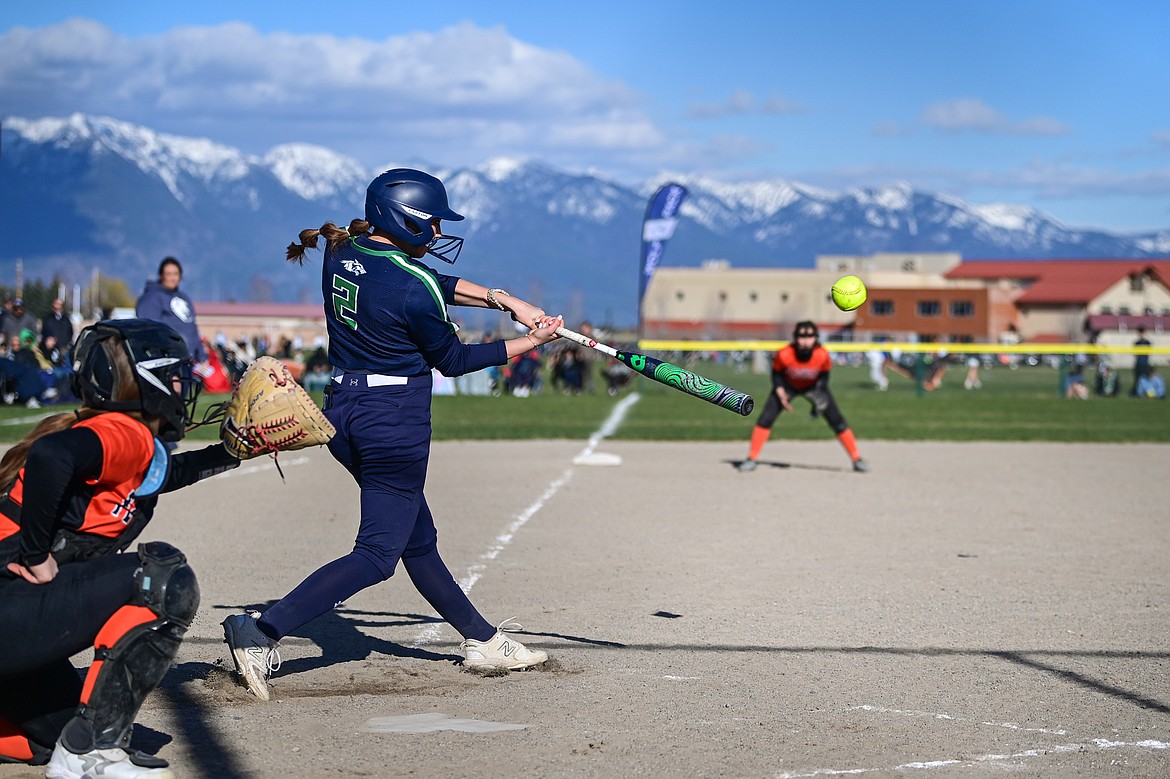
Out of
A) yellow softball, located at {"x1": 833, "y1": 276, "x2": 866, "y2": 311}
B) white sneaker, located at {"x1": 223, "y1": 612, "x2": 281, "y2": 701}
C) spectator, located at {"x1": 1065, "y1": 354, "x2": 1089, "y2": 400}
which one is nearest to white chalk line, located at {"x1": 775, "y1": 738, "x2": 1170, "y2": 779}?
white sneaker, located at {"x1": 223, "y1": 612, "x2": 281, "y2": 701}

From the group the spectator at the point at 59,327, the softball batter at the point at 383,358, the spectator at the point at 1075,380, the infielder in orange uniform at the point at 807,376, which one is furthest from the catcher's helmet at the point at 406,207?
the spectator at the point at 1075,380

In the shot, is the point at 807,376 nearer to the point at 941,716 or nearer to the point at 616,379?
the point at 941,716

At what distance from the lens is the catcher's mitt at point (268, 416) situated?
4.98m

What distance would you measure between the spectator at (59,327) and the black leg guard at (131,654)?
77.0 ft

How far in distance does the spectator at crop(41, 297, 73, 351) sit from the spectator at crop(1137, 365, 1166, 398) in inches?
1056

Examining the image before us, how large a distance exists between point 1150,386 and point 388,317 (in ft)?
110

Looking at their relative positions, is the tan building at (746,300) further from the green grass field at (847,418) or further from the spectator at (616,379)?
the green grass field at (847,418)

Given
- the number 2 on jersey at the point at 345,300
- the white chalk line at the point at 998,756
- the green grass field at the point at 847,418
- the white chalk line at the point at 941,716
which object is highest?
the number 2 on jersey at the point at 345,300

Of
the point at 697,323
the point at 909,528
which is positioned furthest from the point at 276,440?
the point at 697,323

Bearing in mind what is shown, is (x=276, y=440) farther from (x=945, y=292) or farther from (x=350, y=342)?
(x=945, y=292)

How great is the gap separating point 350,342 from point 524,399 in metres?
23.9

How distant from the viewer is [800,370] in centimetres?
1481

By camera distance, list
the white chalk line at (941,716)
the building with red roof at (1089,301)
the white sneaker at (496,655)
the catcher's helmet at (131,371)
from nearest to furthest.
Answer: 1. the catcher's helmet at (131,371)
2. the white chalk line at (941,716)
3. the white sneaker at (496,655)
4. the building with red roof at (1089,301)

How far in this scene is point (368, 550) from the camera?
562 cm
